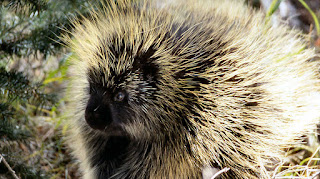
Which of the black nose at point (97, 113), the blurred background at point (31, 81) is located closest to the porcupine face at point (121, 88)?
the black nose at point (97, 113)

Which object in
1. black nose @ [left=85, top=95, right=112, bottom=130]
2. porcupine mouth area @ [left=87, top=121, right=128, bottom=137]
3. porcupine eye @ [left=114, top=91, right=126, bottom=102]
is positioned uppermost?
porcupine eye @ [left=114, top=91, right=126, bottom=102]

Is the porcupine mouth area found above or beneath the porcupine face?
beneath

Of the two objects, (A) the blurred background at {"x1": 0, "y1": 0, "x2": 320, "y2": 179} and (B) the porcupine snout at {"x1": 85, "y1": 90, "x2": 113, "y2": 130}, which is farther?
(A) the blurred background at {"x1": 0, "y1": 0, "x2": 320, "y2": 179}

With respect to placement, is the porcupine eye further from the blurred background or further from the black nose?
the blurred background

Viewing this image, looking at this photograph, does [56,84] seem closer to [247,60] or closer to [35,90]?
[35,90]

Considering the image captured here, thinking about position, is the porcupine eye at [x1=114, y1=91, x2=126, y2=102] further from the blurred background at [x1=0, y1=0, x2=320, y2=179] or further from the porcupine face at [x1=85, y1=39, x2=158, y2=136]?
the blurred background at [x1=0, y1=0, x2=320, y2=179]

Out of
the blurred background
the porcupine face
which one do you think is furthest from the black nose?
the blurred background

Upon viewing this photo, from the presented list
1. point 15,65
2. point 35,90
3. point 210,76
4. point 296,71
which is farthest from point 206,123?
point 15,65

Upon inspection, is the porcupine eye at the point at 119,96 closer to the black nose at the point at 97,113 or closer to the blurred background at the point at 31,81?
the black nose at the point at 97,113
